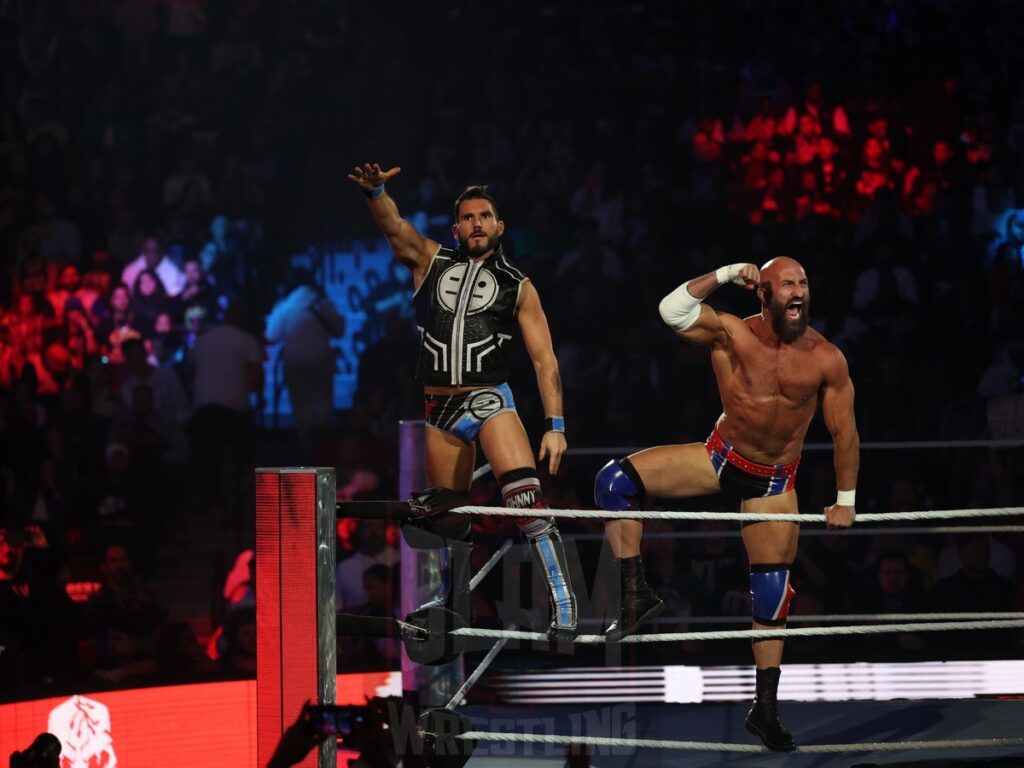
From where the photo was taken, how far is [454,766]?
3678mm

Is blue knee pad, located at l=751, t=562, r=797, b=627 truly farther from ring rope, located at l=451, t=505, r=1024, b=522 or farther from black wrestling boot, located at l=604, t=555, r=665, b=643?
ring rope, located at l=451, t=505, r=1024, b=522

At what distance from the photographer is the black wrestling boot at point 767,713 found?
12.1 ft

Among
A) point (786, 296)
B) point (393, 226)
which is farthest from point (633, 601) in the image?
point (393, 226)

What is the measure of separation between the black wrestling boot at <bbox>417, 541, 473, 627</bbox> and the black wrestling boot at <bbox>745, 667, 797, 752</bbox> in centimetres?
86

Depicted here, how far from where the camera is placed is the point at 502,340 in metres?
3.67

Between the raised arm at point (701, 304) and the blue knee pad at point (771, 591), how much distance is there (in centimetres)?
67

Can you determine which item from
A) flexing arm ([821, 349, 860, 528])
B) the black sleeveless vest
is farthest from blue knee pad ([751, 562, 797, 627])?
the black sleeveless vest

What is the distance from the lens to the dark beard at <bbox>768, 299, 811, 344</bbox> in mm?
3658

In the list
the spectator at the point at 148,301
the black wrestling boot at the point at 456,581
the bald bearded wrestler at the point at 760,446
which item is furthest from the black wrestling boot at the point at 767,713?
the spectator at the point at 148,301

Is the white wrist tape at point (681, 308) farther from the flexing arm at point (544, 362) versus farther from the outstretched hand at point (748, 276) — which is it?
the flexing arm at point (544, 362)

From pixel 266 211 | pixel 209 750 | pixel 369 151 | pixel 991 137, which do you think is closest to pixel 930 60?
pixel 991 137

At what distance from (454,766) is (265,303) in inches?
178

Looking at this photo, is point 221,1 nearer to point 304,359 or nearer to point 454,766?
point 304,359

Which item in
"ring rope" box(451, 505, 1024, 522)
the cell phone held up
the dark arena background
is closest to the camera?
the cell phone held up
